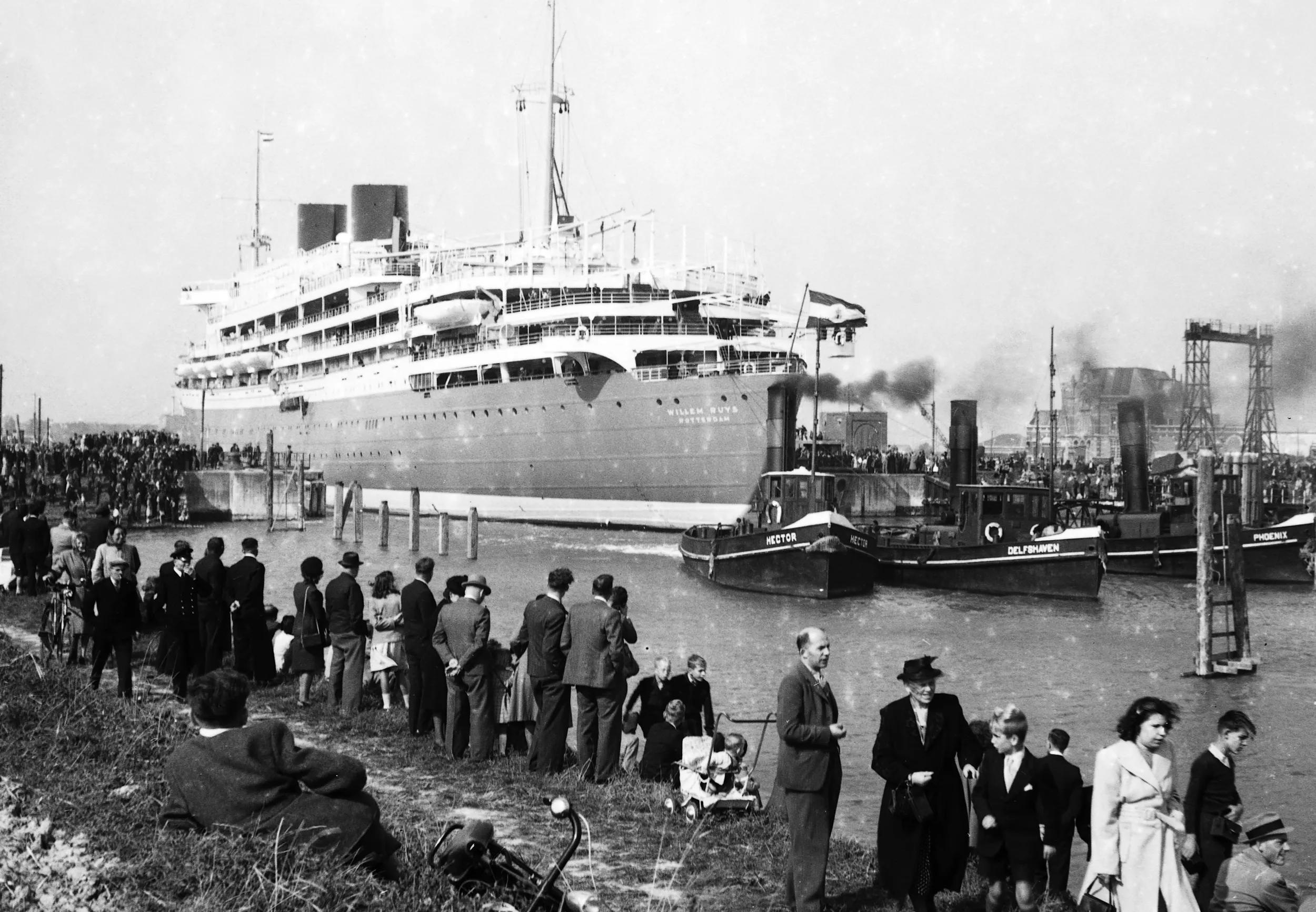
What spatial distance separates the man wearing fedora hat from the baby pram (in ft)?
9.95

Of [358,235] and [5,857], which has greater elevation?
[358,235]

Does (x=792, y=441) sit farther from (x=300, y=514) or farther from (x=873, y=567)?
(x=300, y=514)

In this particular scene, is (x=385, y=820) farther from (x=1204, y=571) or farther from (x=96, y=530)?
(x=1204, y=571)

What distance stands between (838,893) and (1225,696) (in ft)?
42.3

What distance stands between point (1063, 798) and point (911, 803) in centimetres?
128

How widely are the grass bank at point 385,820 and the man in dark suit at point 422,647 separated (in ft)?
1.08

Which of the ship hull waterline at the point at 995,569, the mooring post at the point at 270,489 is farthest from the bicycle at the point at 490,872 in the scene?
the mooring post at the point at 270,489

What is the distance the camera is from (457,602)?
30.6ft

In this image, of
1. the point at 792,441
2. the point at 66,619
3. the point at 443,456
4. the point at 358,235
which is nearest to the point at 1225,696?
the point at 66,619

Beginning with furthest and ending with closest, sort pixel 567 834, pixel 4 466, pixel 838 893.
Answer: pixel 4 466 → pixel 567 834 → pixel 838 893

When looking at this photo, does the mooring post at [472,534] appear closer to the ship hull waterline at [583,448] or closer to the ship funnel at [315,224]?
the ship hull waterline at [583,448]

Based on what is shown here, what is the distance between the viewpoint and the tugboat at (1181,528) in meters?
32.3

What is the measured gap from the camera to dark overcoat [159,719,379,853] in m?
4.57

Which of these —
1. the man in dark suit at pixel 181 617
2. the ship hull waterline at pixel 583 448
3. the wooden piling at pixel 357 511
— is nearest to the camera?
the man in dark suit at pixel 181 617
